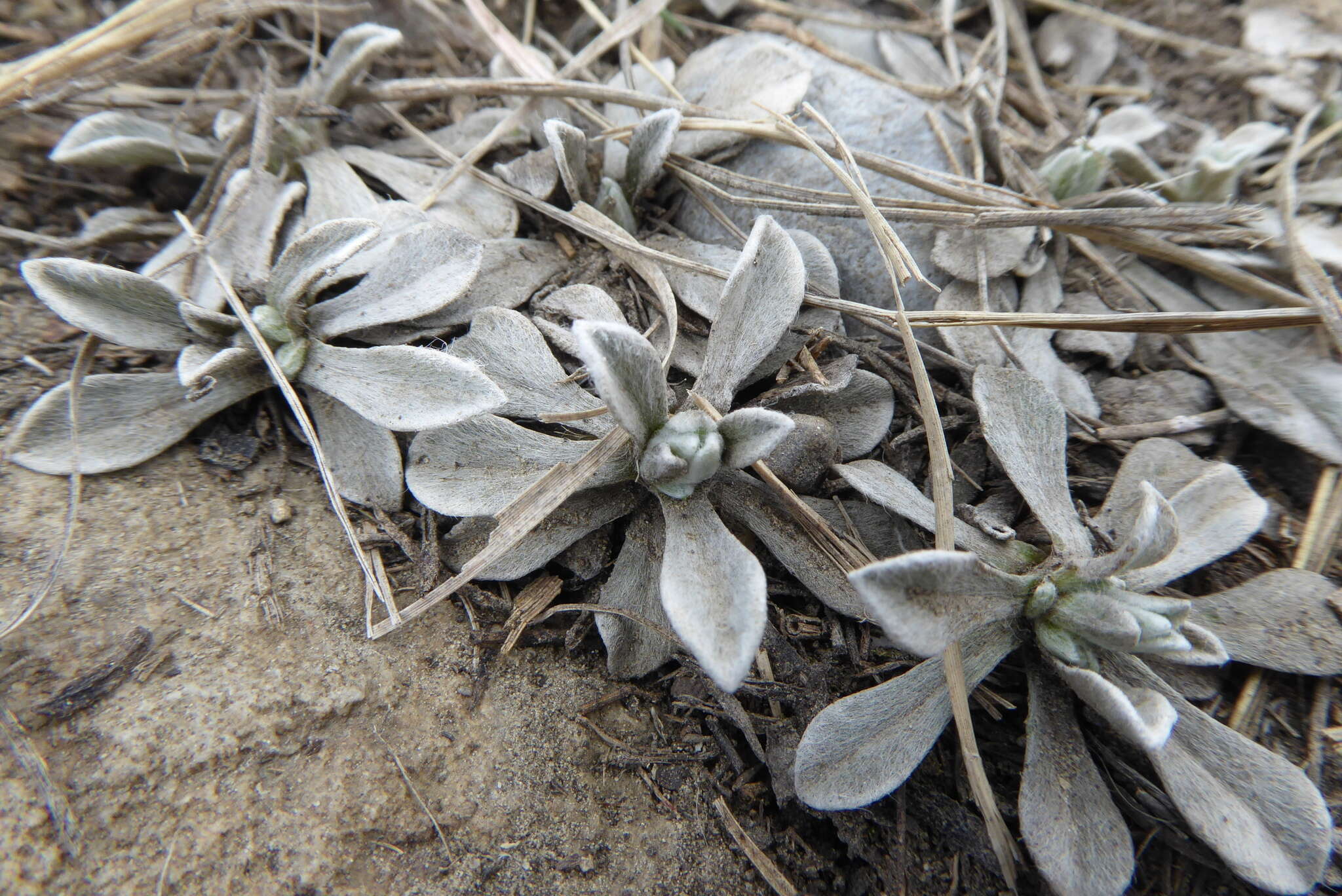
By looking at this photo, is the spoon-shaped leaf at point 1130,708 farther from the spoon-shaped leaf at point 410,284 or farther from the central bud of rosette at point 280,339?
the central bud of rosette at point 280,339

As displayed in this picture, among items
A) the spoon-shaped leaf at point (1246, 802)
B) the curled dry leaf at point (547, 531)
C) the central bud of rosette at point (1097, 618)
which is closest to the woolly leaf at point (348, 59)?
the curled dry leaf at point (547, 531)

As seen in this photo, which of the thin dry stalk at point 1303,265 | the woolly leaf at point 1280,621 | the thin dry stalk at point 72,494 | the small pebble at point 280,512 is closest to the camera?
the thin dry stalk at point 72,494

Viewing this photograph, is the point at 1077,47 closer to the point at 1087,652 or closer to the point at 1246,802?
the point at 1087,652

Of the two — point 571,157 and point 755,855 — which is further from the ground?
point 571,157

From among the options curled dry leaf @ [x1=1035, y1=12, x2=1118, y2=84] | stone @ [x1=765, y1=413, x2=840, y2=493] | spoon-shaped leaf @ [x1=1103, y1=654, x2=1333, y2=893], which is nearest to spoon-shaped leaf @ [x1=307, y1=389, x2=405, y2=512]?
stone @ [x1=765, y1=413, x2=840, y2=493]

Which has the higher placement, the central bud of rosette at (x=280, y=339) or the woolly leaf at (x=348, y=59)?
the woolly leaf at (x=348, y=59)

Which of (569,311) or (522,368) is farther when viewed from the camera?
(569,311)

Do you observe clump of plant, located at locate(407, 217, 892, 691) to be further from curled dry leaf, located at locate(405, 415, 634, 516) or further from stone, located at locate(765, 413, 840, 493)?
stone, located at locate(765, 413, 840, 493)

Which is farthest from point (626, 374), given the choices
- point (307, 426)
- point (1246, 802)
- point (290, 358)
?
point (1246, 802)

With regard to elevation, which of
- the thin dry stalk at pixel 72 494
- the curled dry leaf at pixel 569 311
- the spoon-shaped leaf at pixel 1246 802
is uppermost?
the curled dry leaf at pixel 569 311
